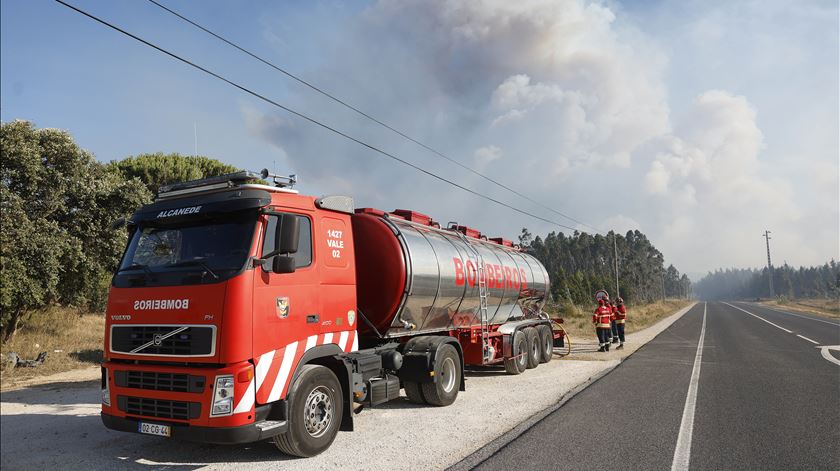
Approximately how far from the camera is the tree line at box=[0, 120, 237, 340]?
13.5 meters

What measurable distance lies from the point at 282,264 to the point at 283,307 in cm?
55

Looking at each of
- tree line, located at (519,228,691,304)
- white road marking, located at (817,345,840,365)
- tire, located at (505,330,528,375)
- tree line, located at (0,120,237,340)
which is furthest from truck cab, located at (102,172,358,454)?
tree line, located at (519,228,691,304)

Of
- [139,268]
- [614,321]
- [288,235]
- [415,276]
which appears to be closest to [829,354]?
[614,321]

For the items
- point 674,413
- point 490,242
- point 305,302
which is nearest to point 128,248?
point 305,302

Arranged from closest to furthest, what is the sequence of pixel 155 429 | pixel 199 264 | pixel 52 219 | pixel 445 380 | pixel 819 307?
pixel 155 429
pixel 199 264
pixel 445 380
pixel 52 219
pixel 819 307

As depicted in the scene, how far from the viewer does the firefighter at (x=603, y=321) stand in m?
16.3

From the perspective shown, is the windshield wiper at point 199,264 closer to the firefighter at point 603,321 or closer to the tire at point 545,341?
the tire at point 545,341

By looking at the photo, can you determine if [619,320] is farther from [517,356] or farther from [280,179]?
[280,179]

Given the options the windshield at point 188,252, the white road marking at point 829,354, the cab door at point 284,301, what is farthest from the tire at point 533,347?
the windshield at point 188,252

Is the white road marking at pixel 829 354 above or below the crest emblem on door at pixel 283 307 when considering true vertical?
below

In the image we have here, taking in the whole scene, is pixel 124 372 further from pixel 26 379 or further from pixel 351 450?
pixel 26 379

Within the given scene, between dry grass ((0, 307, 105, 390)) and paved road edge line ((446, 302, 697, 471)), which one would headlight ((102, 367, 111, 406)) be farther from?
dry grass ((0, 307, 105, 390))

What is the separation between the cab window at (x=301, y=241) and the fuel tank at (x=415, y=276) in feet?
5.91

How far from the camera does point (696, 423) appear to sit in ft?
22.2
